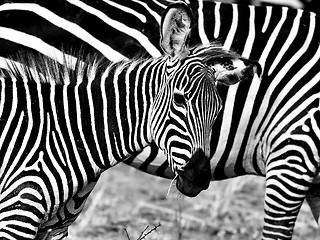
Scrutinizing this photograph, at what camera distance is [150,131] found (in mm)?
6633

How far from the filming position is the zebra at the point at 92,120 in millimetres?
6363

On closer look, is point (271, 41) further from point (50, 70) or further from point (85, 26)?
point (50, 70)

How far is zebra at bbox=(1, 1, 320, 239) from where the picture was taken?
313 inches

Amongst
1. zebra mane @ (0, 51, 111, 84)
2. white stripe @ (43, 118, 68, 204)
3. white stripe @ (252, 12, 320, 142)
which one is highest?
white stripe @ (252, 12, 320, 142)

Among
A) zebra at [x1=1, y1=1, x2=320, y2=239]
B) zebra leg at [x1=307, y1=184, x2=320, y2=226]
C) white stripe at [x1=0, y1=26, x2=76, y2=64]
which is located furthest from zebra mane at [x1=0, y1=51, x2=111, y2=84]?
zebra leg at [x1=307, y1=184, x2=320, y2=226]

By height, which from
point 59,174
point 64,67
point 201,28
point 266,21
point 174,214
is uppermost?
point 266,21

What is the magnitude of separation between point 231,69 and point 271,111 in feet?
4.78

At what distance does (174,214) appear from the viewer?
37.3 ft

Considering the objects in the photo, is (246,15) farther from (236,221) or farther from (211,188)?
(211,188)

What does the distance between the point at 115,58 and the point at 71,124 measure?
1.75 metres

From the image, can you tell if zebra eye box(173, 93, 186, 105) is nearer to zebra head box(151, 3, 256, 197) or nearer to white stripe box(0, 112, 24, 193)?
zebra head box(151, 3, 256, 197)

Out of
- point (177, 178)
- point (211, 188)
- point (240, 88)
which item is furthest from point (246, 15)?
point (211, 188)

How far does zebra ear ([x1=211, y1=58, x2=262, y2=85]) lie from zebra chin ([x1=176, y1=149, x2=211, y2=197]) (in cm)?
Result: 73

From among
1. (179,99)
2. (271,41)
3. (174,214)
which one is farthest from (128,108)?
(174,214)
